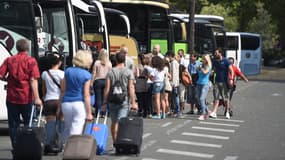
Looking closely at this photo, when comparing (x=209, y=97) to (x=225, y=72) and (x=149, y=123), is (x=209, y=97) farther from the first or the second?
(x=149, y=123)

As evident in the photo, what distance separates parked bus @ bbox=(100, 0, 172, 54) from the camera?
30.4m

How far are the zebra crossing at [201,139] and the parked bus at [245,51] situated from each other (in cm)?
4271

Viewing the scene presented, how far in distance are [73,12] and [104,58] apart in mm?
3894

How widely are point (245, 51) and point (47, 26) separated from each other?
47099mm

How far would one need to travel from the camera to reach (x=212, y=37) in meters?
45.5

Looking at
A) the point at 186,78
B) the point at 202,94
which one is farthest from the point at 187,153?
the point at 186,78

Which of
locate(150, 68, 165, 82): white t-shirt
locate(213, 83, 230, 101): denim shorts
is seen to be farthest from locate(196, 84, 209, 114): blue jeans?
locate(150, 68, 165, 82): white t-shirt

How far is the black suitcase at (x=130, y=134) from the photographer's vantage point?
14961mm

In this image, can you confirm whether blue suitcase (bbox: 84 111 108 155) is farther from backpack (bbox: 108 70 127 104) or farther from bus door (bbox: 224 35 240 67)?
bus door (bbox: 224 35 240 67)

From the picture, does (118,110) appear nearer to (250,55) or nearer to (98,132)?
(98,132)

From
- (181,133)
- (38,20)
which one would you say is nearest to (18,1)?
(38,20)

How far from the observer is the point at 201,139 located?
717 inches

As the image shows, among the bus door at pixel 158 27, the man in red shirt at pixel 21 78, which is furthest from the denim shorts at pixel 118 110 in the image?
the bus door at pixel 158 27

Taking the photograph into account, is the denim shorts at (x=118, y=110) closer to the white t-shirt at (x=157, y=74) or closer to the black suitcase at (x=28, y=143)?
the black suitcase at (x=28, y=143)
